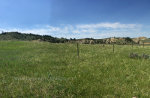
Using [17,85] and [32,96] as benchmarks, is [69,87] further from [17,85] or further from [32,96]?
[17,85]

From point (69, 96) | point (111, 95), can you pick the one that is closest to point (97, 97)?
point (111, 95)

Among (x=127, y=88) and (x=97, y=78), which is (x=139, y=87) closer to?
(x=127, y=88)

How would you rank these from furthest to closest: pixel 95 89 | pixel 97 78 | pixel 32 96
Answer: pixel 97 78 → pixel 95 89 → pixel 32 96

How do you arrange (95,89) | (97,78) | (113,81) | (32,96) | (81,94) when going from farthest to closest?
1. (97,78)
2. (113,81)
3. (95,89)
4. (81,94)
5. (32,96)

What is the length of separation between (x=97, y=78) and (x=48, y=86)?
297cm

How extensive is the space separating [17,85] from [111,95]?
13.2ft

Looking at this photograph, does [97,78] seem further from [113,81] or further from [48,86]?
[48,86]

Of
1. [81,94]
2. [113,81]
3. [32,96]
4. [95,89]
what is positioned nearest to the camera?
[32,96]

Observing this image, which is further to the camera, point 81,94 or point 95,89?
point 95,89

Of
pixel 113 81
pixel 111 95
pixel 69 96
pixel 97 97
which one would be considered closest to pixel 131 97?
pixel 111 95

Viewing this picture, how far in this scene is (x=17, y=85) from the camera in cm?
555

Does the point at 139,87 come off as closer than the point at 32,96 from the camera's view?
No

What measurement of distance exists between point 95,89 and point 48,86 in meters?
2.02

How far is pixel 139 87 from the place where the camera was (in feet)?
19.1
